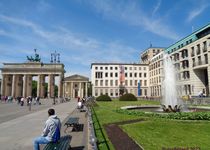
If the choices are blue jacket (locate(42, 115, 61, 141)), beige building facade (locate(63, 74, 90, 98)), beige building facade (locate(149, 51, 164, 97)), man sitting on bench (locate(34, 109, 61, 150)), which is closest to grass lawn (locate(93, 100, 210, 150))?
man sitting on bench (locate(34, 109, 61, 150))

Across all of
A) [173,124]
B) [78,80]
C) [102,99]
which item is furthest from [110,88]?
[173,124]

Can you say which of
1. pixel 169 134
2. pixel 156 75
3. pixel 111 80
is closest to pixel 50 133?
pixel 169 134

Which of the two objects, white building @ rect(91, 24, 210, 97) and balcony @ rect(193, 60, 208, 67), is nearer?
balcony @ rect(193, 60, 208, 67)

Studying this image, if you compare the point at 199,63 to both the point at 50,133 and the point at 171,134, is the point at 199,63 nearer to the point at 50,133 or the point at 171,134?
the point at 171,134

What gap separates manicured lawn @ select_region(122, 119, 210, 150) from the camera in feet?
27.4

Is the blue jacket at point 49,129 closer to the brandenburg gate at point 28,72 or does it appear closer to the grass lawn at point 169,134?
the grass lawn at point 169,134

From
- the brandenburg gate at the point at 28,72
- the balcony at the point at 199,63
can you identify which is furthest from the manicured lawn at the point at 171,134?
the brandenburg gate at the point at 28,72

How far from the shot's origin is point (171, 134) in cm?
1031

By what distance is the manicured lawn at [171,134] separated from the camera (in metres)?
8.35

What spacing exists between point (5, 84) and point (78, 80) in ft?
129

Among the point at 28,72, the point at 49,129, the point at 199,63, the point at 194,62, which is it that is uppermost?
the point at 28,72

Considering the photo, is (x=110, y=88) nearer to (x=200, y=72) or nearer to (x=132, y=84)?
(x=132, y=84)

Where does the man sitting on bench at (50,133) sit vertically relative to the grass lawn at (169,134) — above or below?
above

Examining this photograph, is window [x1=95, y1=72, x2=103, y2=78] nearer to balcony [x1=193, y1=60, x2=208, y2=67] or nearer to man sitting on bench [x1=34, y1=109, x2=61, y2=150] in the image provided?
balcony [x1=193, y1=60, x2=208, y2=67]
